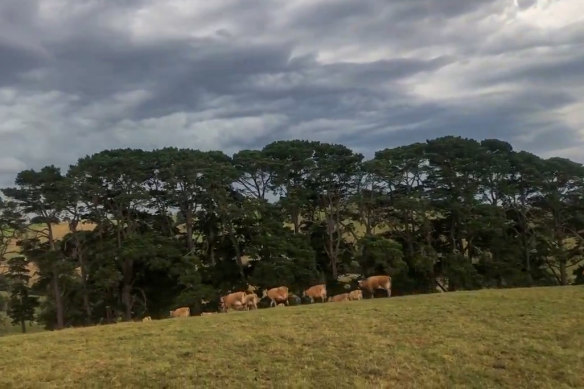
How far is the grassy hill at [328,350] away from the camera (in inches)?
551

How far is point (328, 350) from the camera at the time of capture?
15.9 meters

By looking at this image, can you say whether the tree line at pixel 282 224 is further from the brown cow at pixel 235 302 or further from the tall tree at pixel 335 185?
the brown cow at pixel 235 302

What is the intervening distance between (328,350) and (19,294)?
128 ft

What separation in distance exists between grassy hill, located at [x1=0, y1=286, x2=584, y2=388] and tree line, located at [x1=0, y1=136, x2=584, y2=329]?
2067 cm

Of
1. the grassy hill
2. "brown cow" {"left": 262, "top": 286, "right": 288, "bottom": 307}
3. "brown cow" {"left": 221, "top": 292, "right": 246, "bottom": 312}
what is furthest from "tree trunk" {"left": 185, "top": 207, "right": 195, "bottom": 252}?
the grassy hill

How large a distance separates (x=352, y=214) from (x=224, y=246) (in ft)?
Result: 37.2

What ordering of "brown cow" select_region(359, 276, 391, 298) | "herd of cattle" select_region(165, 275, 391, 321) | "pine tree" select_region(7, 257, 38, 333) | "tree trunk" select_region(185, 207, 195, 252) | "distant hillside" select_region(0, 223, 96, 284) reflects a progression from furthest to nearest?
"tree trunk" select_region(185, 207, 195, 252), "distant hillside" select_region(0, 223, 96, 284), "pine tree" select_region(7, 257, 38, 333), "brown cow" select_region(359, 276, 391, 298), "herd of cattle" select_region(165, 275, 391, 321)

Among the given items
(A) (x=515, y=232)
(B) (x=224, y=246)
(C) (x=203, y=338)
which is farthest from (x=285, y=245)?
(C) (x=203, y=338)

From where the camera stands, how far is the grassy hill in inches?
551

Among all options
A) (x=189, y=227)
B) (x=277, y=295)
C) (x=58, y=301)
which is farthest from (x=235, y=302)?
(x=58, y=301)

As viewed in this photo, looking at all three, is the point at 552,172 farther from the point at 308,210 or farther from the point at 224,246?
the point at 224,246

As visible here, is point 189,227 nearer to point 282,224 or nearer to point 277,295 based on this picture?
point 282,224

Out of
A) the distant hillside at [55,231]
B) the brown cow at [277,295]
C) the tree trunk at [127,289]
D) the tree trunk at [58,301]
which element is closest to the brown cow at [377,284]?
the brown cow at [277,295]

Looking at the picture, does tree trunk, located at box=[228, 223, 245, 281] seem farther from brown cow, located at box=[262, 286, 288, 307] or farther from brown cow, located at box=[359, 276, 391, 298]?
brown cow, located at box=[359, 276, 391, 298]
